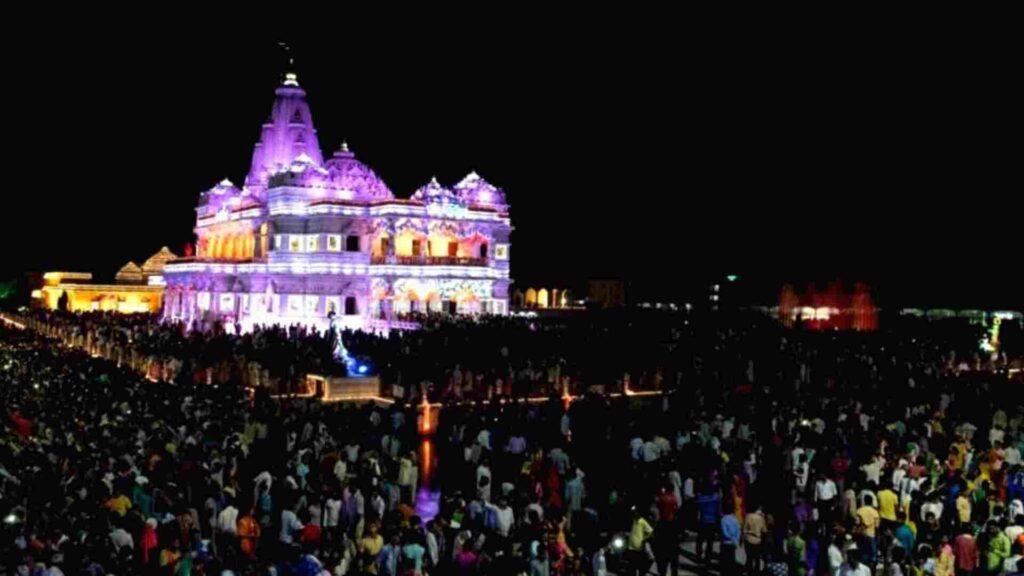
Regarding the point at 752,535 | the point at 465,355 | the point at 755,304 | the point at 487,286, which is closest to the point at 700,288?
the point at 755,304

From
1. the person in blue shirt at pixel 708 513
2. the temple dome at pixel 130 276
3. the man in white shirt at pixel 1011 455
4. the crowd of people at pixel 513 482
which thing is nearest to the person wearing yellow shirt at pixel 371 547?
the crowd of people at pixel 513 482

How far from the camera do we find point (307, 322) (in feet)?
153

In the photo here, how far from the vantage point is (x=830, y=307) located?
6931cm

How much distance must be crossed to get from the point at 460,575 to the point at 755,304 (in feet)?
260

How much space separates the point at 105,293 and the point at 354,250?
32152 mm

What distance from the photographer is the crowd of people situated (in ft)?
31.4

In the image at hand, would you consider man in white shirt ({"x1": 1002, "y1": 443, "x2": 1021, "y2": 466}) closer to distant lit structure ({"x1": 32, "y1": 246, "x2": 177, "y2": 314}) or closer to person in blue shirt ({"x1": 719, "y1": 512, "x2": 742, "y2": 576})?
person in blue shirt ({"x1": 719, "y1": 512, "x2": 742, "y2": 576})

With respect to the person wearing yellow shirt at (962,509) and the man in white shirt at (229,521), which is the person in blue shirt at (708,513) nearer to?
the person wearing yellow shirt at (962,509)

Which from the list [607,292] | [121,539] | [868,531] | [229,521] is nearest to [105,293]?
[607,292]

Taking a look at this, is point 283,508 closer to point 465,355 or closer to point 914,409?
point 914,409

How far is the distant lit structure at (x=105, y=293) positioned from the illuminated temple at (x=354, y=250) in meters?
20.3

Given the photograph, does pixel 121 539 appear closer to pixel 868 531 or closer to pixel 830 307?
pixel 868 531

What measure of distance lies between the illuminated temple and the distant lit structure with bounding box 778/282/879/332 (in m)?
21.3

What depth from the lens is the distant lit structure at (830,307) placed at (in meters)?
61.4
